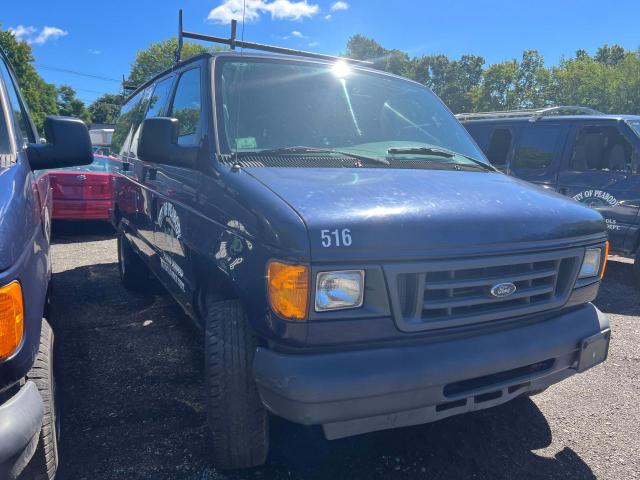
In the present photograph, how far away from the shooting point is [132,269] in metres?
5.09

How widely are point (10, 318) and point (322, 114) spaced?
1994 mm

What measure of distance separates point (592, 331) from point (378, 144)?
1.52 metres

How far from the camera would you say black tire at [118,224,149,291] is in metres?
5.07

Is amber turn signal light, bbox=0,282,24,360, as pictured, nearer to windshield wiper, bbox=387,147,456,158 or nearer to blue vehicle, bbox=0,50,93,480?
blue vehicle, bbox=0,50,93,480

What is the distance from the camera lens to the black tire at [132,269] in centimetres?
507

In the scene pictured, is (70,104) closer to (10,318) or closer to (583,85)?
(583,85)

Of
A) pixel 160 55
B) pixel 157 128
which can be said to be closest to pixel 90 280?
pixel 157 128

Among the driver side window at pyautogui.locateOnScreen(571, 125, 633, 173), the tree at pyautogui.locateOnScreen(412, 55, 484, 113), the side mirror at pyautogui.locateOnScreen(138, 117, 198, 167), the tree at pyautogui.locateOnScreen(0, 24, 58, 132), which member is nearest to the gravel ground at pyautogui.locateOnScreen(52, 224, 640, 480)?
the side mirror at pyautogui.locateOnScreen(138, 117, 198, 167)

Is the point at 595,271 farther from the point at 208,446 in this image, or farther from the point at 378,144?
the point at 208,446

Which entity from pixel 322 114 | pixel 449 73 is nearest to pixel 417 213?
pixel 322 114

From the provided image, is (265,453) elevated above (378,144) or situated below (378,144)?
below

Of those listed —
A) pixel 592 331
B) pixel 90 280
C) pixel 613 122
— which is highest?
pixel 613 122

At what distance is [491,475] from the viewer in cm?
249

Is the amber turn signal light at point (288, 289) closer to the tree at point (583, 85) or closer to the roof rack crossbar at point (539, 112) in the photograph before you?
the roof rack crossbar at point (539, 112)
